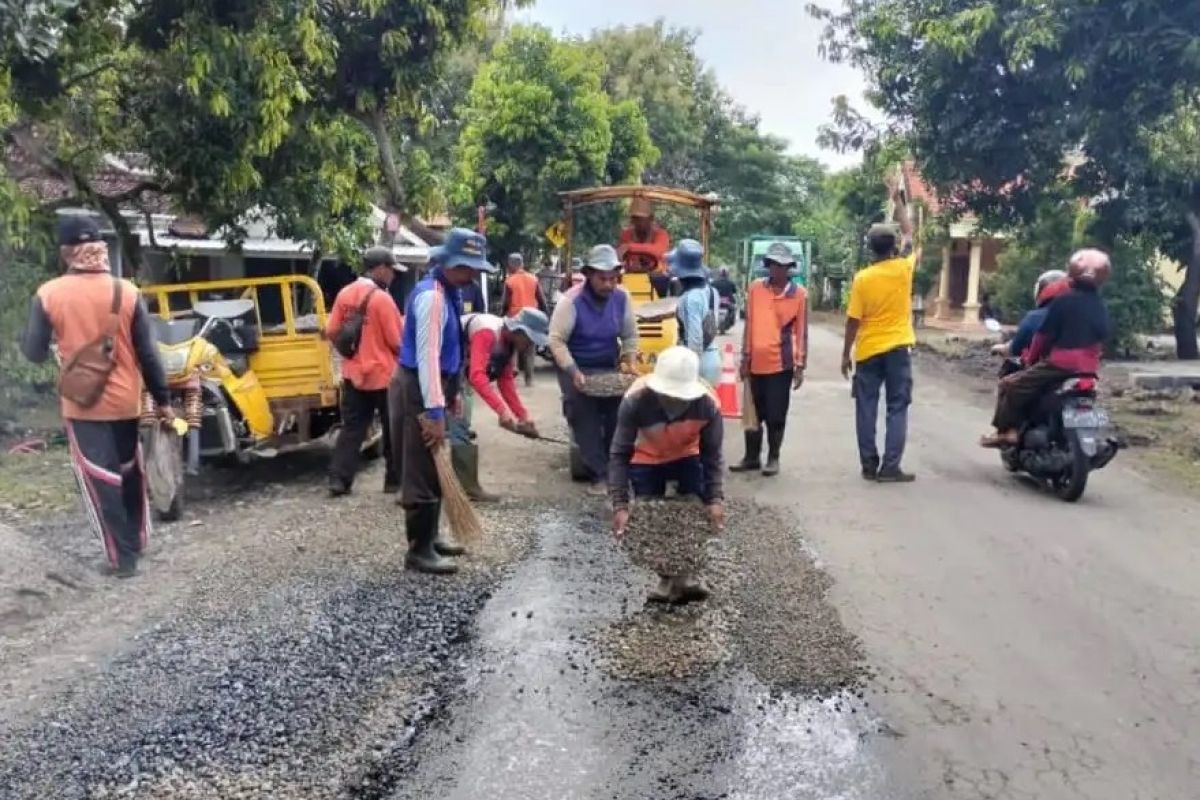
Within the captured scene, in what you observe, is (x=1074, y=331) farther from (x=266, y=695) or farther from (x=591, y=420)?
(x=266, y=695)

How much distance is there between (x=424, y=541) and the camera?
A: 615 centimetres

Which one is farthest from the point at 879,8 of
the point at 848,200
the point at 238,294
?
the point at 848,200

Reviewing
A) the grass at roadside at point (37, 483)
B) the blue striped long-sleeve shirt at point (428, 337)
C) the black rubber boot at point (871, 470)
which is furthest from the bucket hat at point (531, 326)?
the grass at roadside at point (37, 483)

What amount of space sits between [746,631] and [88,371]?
12.2ft

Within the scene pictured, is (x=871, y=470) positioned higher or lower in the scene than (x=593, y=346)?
lower

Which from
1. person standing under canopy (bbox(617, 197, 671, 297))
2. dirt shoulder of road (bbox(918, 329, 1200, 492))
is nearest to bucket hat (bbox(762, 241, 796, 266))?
dirt shoulder of road (bbox(918, 329, 1200, 492))

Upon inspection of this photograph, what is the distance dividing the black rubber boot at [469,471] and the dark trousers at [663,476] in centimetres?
248

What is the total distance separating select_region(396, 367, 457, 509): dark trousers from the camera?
6031 millimetres

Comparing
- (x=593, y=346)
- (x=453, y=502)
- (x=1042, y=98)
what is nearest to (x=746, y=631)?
(x=453, y=502)

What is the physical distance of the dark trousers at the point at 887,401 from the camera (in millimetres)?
8617

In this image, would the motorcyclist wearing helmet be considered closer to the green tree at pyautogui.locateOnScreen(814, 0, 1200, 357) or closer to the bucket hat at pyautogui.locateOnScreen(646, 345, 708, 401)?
the bucket hat at pyautogui.locateOnScreen(646, 345, 708, 401)

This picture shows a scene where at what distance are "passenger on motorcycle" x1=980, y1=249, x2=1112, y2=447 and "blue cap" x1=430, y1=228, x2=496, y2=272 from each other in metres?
4.31

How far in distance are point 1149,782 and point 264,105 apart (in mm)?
7747

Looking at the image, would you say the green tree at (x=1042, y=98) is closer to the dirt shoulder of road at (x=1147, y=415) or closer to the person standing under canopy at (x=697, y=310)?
the dirt shoulder of road at (x=1147, y=415)
